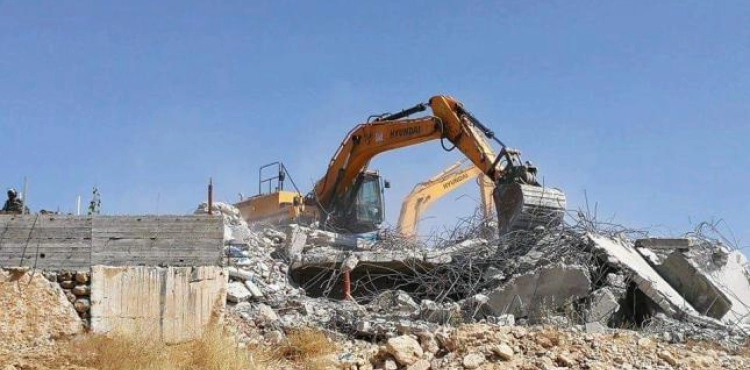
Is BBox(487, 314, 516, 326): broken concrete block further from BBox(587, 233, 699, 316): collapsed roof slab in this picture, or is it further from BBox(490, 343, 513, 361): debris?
BBox(587, 233, 699, 316): collapsed roof slab

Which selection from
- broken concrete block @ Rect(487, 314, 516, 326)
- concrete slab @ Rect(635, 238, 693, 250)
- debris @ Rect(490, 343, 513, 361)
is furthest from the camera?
concrete slab @ Rect(635, 238, 693, 250)

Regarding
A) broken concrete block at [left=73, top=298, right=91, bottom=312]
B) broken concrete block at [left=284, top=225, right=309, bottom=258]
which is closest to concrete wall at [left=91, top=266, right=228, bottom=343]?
broken concrete block at [left=73, top=298, right=91, bottom=312]

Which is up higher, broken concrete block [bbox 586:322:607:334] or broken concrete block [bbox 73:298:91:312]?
broken concrete block [bbox 73:298:91:312]

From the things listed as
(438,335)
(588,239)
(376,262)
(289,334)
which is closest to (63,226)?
(289,334)

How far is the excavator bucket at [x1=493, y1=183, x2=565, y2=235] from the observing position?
13.5 meters

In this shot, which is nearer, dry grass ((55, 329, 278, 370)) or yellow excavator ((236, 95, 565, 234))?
dry grass ((55, 329, 278, 370))

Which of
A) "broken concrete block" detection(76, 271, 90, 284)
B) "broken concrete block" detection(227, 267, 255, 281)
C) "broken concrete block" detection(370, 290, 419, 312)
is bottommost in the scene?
"broken concrete block" detection(370, 290, 419, 312)

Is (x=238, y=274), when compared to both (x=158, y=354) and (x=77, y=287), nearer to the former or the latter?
(x=77, y=287)

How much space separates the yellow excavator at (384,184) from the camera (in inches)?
543

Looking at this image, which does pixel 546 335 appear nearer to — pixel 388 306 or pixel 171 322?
pixel 388 306

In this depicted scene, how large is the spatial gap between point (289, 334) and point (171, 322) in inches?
53.3

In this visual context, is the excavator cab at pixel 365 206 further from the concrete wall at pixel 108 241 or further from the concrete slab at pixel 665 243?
the concrete wall at pixel 108 241

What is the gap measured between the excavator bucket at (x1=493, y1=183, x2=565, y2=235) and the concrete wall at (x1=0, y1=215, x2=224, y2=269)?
5395 millimetres

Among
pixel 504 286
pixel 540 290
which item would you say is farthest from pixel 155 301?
pixel 540 290
